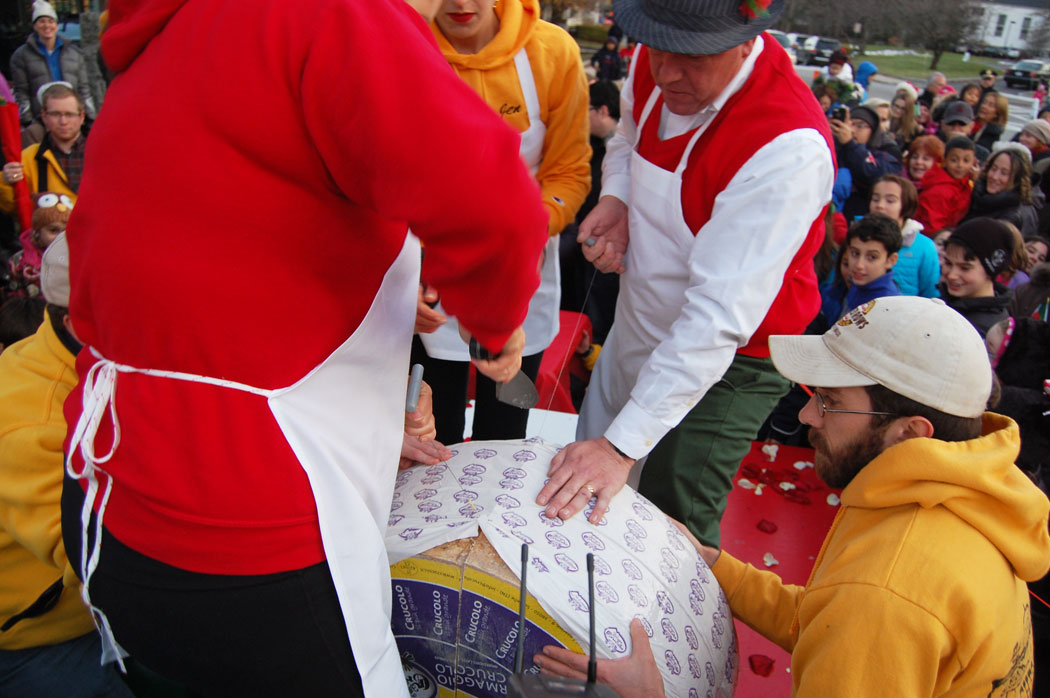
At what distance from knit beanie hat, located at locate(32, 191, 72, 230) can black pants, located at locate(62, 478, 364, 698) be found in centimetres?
381

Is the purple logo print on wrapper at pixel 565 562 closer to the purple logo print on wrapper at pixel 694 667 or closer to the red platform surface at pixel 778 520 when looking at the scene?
the purple logo print on wrapper at pixel 694 667

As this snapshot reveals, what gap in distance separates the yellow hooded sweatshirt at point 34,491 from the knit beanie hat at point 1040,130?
29.9ft

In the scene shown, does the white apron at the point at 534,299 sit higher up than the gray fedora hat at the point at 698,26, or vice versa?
the gray fedora hat at the point at 698,26

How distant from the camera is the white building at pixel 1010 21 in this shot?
44.4 m

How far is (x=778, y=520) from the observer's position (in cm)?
343

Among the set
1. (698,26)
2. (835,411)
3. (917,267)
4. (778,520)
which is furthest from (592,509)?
(917,267)

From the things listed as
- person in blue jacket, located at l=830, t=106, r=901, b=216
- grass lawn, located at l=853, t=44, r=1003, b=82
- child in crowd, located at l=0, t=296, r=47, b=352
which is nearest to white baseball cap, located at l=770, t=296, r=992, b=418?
child in crowd, located at l=0, t=296, r=47, b=352

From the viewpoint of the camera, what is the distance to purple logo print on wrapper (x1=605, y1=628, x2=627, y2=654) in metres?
1.52

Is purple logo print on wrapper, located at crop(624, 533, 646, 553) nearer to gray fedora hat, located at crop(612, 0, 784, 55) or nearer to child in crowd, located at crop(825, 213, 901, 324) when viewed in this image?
gray fedora hat, located at crop(612, 0, 784, 55)

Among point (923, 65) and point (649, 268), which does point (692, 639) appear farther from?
point (923, 65)

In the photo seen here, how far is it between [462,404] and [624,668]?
1.40 m

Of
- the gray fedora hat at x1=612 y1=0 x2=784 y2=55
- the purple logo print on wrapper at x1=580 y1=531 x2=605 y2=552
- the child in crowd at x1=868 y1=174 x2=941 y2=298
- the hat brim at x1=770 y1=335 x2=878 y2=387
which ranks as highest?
the gray fedora hat at x1=612 y1=0 x2=784 y2=55

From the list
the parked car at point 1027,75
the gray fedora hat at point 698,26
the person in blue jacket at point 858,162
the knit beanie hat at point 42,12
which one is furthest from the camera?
the parked car at point 1027,75

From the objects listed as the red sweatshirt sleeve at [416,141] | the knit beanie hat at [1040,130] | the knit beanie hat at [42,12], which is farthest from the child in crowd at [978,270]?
the knit beanie hat at [42,12]
